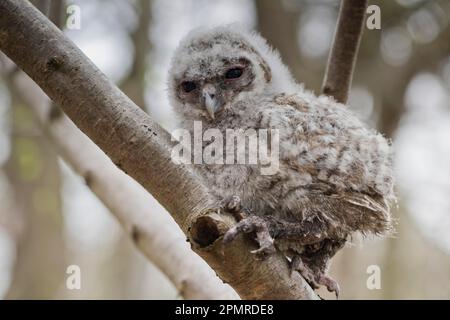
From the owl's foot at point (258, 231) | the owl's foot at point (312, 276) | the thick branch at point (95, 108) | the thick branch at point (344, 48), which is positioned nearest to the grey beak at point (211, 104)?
the thick branch at point (344, 48)

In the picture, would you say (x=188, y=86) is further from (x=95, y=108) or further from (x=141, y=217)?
(x=95, y=108)

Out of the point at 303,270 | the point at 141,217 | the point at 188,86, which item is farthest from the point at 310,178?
the point at 141,217

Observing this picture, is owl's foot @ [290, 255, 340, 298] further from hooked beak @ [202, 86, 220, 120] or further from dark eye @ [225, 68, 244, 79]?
dark eye @ [225, 68, 244, 79]

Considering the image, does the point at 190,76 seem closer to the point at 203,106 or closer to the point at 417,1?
the point at 203,106

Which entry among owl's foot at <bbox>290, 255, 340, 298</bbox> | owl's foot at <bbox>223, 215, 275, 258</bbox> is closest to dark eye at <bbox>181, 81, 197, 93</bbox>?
owl's foot at <bbox>290, 255, 340, 298</bbox>

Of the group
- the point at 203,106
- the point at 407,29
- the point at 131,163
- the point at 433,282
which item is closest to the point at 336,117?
the point at 203,106

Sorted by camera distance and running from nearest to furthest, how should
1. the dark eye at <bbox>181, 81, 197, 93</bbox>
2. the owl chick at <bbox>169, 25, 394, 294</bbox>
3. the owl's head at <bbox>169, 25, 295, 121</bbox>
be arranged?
the owl chick at <bbox>169, 25, 394, 294</bbox> < the owl's head at <bbox>169, 25, 295, 121</bbox> < the dark eye at <bbox>181, 81, 197, 93</bbox>
